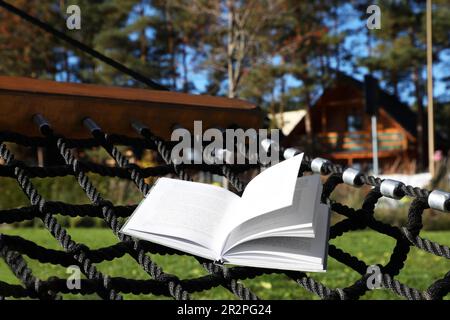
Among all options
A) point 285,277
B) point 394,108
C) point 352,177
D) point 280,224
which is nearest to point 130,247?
point 280,224

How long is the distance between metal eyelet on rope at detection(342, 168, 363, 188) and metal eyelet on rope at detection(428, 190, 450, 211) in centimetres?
17

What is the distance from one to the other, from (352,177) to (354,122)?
17620mm

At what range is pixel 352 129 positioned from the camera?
18.5 meters

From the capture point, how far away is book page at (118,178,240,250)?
1.01m

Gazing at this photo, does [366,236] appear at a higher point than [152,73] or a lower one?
lower

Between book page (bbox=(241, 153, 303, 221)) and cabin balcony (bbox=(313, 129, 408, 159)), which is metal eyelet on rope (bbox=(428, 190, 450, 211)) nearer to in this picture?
book page (bbox=(241, 153, 303, 221))

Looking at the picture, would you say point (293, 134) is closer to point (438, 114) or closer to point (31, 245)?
point (438, 114)

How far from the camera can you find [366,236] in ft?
19.8

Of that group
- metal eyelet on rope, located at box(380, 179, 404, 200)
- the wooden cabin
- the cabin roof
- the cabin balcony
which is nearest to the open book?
metal eyelet on rope, located at box(380, 179, 404, 200)

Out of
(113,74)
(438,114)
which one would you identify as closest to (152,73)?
(113,74)

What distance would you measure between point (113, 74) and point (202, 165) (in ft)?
54.2

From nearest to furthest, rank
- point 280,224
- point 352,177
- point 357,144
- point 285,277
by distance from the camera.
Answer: point 280,224 → point 352,177 → point 285,277 → point 357,144

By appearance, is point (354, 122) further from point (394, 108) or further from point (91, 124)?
point (91, 124)

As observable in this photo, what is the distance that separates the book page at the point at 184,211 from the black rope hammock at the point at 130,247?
0.03 m
